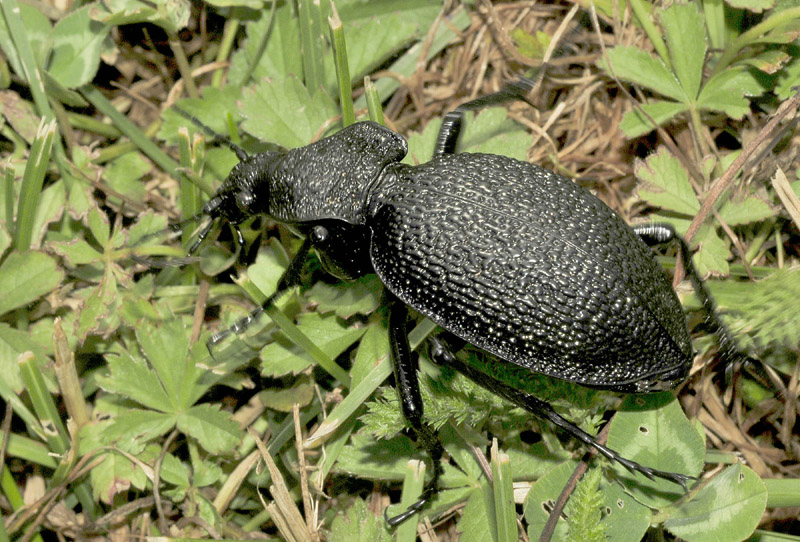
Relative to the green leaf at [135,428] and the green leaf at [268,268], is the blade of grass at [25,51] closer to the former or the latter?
the green leaf at [268,268]

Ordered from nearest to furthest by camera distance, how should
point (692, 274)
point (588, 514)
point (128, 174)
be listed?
1. point (588, 514)
2. point (692, 274)
3. point (128, 174)

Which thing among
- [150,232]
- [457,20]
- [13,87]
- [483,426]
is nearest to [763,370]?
[483,426]

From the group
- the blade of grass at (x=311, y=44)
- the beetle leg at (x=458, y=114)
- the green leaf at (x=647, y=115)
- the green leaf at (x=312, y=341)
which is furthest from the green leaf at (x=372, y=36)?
the green leaf at (x=312, y=341)

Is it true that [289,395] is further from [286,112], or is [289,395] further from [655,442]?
[655,442]

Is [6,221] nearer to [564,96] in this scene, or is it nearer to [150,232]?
[150,232]

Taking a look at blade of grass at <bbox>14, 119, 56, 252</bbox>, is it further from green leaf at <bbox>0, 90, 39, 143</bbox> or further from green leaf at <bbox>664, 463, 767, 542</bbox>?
green leaf at <bbox>664, 463, 767, 542</bbox>

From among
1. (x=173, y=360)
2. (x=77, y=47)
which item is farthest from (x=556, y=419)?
(x=77, y=47)
